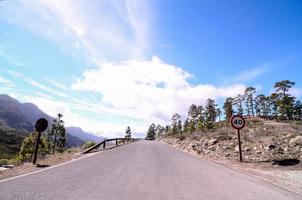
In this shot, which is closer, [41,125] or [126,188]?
[126,188]

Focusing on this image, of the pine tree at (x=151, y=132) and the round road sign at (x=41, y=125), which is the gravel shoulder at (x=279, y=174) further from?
the pine tree at (x=151, y=132)

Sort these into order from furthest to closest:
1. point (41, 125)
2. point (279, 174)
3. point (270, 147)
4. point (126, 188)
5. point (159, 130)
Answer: point (159, 130)
point (270, 147)
point (41, 125)
point (279, 174)
point (126, 188)

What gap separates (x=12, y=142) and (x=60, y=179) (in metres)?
208

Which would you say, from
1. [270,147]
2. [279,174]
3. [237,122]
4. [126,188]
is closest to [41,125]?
[126,188]

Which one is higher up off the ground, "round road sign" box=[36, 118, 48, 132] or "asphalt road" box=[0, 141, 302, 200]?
"round road sign" box=[36, 118, 48, 132]

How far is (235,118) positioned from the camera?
13.8m

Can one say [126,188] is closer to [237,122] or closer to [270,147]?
[237,122]

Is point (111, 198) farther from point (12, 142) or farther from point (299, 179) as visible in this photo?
point (12, 142)

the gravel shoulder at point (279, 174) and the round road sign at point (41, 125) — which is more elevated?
the round road sign at point (41, 125)

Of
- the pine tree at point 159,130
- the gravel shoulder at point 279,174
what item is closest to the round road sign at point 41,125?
the gravel shoulder at point 279,174

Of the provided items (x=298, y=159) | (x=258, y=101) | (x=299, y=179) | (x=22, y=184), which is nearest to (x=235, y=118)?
(x=298, y=159)

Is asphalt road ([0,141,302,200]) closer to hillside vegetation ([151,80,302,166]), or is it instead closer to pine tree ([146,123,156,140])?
hillside vegetation ([151,80,302,166])

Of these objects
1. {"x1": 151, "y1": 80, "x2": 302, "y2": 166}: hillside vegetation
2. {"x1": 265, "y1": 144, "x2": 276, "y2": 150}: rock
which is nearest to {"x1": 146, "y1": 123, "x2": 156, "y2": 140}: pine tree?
{"x1": 151, "y1": 80, "x2": 302, "y2": 166}: hillside vegetation

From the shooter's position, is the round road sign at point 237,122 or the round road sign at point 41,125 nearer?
the round road sign at point 41,125
